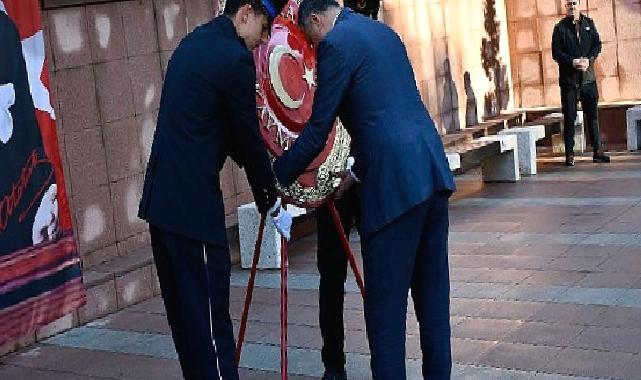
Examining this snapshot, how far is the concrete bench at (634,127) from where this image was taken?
1225 centimetres

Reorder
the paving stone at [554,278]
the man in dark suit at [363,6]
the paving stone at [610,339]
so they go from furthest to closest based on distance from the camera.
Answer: the paving stone at [554,278] → the paving stone at [610,339] → the man in dark suit at [363,6]

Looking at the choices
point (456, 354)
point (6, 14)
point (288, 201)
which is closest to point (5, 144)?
point (6, 14)

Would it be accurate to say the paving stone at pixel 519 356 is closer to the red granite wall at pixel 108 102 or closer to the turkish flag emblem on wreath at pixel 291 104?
the turkish flag emblem on wreath at pixel 291 104

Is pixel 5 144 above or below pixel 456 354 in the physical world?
above

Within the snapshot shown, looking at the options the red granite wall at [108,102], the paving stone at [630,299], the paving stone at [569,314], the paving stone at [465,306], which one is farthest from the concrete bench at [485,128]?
the paving stone at [569,314]

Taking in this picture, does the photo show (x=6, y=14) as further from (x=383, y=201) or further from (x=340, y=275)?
(x=383, y=201)

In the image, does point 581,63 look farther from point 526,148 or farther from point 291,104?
point 291,104

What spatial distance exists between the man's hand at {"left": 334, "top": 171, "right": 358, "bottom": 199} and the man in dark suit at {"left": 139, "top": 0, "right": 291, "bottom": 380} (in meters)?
0.42

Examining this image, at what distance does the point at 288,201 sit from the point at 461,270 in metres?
2.87

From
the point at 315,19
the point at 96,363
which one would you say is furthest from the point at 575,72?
the point at 315,19

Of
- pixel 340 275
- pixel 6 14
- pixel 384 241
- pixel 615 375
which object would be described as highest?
pixel 6 14

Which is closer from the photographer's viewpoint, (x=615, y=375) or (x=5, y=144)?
(x=615, y=375)

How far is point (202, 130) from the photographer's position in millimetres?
4188

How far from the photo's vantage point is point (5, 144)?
620 centimetres
